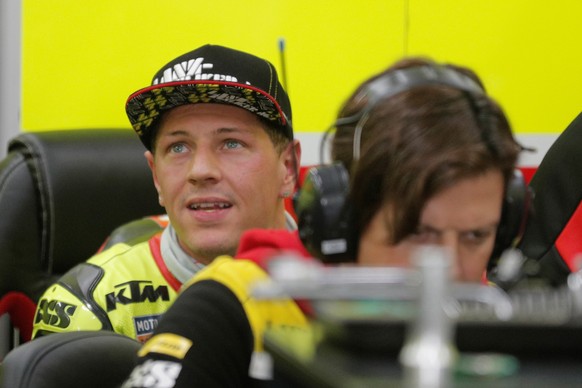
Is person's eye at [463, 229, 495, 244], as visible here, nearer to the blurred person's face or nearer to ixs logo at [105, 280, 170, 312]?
the blurred person's face

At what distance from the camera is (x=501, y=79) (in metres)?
2.62

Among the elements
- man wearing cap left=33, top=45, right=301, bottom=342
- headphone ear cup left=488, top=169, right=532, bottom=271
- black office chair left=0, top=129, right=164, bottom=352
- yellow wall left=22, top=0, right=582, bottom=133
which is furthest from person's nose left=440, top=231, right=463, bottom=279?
yellow wall left=22, top=0, right=582, bottom=133

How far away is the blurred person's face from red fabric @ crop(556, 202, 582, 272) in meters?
0.94

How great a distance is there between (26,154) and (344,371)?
5.42 feet

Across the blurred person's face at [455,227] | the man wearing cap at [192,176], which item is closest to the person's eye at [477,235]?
the blurred person's face at [455,227]

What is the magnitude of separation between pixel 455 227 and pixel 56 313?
90 cm

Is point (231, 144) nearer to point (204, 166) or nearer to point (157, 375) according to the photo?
point (204, 166)

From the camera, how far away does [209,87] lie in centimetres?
172

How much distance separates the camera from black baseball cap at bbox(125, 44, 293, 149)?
1720mm

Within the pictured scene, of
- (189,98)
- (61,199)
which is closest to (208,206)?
(189,98)

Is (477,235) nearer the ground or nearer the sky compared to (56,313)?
nearer the sky

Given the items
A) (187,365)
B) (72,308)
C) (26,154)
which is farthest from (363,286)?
(26,154)

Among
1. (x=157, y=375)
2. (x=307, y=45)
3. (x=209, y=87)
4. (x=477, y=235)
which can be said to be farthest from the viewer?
(x=307, y=45)

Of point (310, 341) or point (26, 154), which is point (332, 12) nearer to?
point (26, 154)
